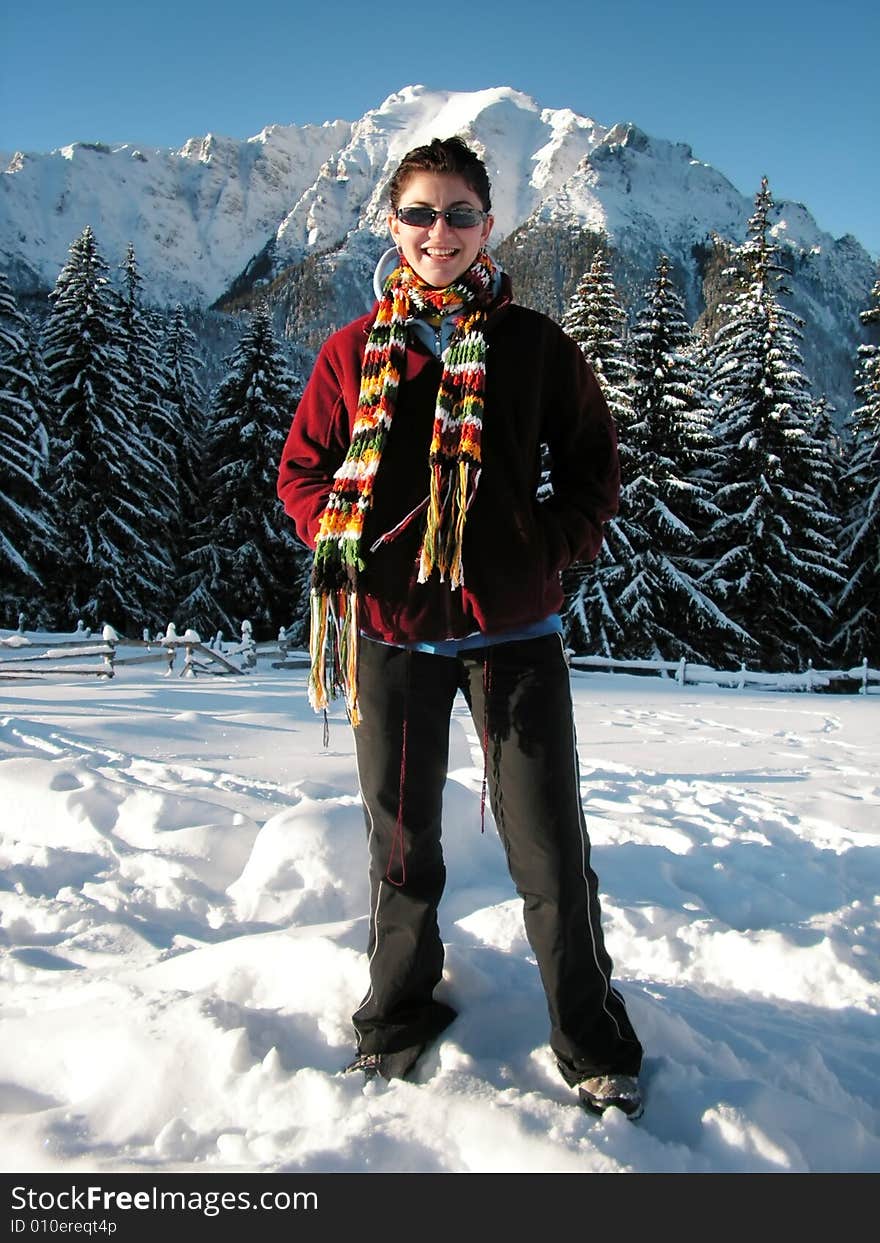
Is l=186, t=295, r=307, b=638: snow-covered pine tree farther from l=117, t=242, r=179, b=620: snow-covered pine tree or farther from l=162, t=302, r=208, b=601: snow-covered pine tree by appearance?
l=162, t=302, r=208, b=601: snow-covered pine tree

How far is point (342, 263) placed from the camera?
97375 mm

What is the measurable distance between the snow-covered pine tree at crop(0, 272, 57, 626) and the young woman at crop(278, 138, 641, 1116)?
21.9m

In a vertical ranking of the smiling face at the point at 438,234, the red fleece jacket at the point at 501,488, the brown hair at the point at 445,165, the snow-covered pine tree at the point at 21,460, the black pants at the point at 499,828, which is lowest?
the black pants at the point at 499,828

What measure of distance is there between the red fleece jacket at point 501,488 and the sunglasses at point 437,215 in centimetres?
19

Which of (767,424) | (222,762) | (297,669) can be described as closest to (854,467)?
(767,424)

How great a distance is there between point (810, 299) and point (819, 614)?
280 ft

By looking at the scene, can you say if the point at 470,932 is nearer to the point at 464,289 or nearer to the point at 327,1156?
the point at 327,1156

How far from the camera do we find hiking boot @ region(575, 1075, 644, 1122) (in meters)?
1.70

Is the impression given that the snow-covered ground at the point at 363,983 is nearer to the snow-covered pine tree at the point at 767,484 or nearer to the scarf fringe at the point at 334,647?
the scarf fringe at the point at 334,647

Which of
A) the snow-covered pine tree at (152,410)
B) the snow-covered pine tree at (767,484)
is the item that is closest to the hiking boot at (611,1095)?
the snow-covered pine tree at (767,484)

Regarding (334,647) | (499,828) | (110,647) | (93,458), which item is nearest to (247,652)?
(110,647)

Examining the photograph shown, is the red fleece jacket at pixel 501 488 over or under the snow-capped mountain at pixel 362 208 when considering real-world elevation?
under

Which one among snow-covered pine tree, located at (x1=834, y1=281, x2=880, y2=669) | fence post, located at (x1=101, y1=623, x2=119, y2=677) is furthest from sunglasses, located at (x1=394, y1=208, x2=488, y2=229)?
snow-covered pine tree, located at (x1=834, y1=281, x2=880, y2=669)

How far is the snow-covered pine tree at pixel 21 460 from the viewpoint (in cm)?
2077
